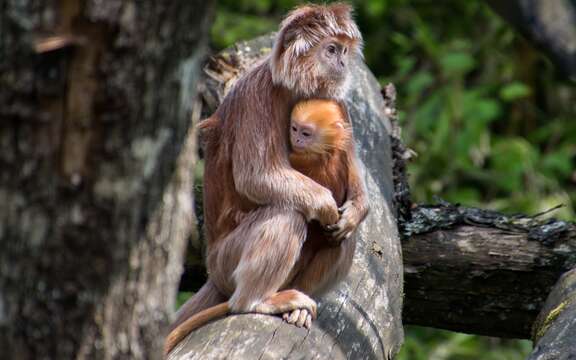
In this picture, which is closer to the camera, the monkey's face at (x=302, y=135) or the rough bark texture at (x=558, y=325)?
the rough bark texture at (x=558, y=325)

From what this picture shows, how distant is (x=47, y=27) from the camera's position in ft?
6.16

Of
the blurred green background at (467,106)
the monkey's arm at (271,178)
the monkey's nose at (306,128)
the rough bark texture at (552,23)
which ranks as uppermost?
the rough bark texture at (552,23)

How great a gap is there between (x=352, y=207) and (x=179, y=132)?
7.10 ft

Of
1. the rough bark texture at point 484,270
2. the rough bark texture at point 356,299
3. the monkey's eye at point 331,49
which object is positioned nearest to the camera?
the rough bark texture at point 356,299

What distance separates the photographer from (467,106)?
8.98m

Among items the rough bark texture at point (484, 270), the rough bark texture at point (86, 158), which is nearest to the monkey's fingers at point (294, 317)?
the rough bark texture at point (484, 270)

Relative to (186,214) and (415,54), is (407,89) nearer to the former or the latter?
(415,54)

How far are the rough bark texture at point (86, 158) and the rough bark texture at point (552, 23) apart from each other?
4.45 m

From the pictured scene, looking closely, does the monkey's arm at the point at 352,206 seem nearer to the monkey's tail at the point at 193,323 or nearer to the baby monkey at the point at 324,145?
the baby monkey at the point at 324,145

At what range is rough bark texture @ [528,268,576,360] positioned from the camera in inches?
140

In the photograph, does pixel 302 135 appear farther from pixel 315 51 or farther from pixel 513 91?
pixel 513 91

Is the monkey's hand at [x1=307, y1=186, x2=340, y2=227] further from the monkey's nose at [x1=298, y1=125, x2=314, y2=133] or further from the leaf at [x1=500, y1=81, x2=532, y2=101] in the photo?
the leaf at [x1=500, y1=81, x2=532, y2=101]

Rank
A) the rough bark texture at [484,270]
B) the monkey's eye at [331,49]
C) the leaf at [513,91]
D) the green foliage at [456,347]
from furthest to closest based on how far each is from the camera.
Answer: the leaf at [513,91]
the green foliage at [456,347]
the rough bark texture at [484,270]
the monkey's eye at [331,49]

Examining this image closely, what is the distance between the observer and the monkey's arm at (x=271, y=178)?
4.06 metres
